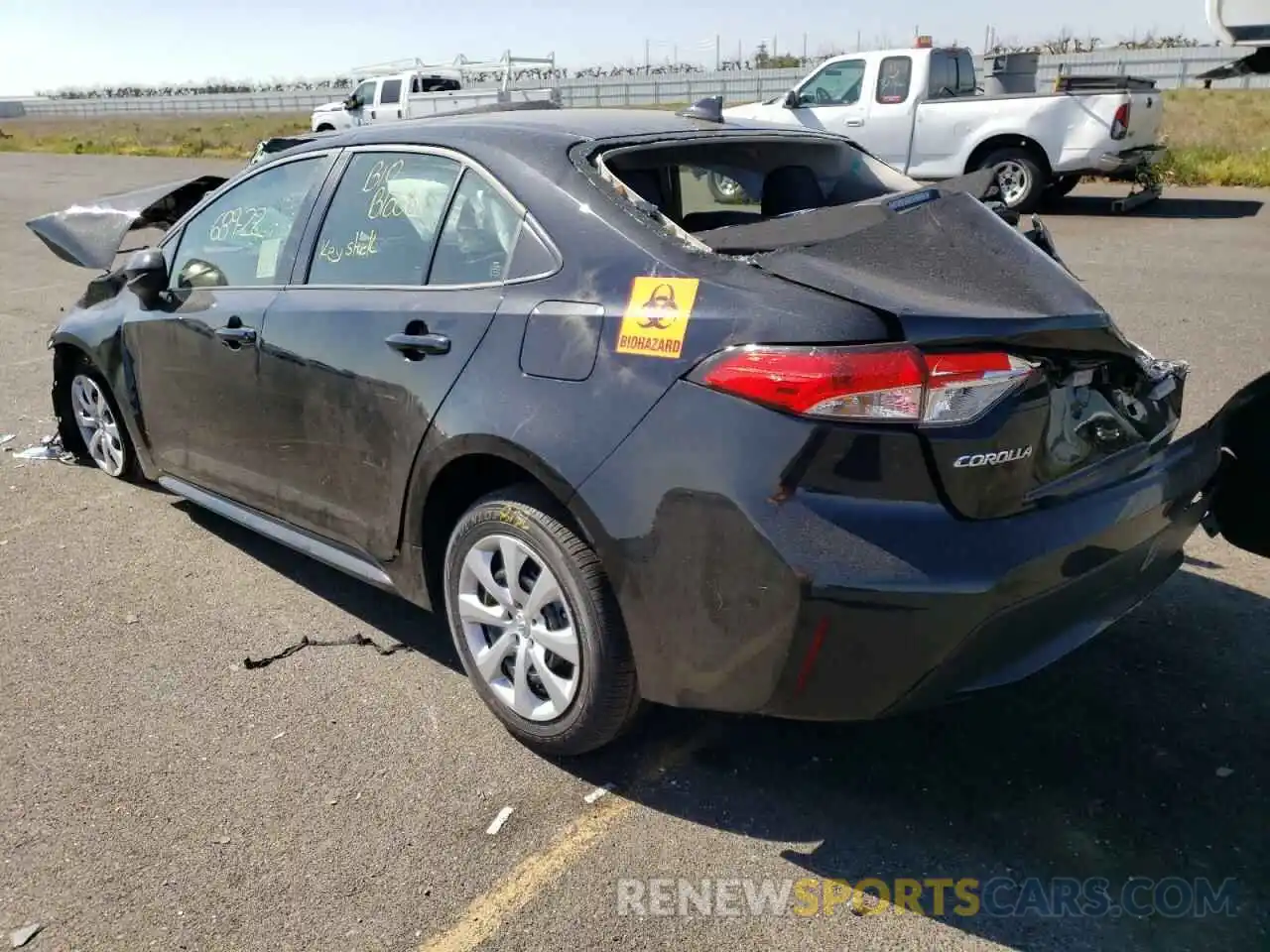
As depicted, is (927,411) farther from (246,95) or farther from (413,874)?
(246,95)

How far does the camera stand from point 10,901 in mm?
2596

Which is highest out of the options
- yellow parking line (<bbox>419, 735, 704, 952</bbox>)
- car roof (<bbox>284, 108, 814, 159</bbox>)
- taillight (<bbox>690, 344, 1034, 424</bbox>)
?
car roof (<bbox>284, 108, 814, 159</bbox>)

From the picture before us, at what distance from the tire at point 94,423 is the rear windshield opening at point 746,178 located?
306 centimetres

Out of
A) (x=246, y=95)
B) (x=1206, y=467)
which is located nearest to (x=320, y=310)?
(x=1206, y=467)

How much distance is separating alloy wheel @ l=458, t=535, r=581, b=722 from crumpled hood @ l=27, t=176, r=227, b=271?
3412 mm

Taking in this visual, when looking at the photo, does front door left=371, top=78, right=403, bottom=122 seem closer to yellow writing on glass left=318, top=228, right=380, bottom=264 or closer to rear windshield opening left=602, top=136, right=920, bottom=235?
yellow writing on glass left=318, top=228, right=380, bottom=264

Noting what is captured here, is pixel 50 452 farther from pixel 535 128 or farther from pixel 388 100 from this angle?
pixel 388 100

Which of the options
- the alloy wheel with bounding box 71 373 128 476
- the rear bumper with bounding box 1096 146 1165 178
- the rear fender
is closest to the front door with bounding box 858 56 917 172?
the rear bumper with bounding box 1096 146 1165 178

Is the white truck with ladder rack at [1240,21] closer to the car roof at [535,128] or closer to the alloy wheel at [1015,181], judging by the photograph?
the car roof at [535,128]

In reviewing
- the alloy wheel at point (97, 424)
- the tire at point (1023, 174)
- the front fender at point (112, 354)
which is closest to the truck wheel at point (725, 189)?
the front fender at point (112, 354)

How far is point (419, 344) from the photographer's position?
3.12 metres

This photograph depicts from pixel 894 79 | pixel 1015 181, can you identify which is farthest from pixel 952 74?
A: pixel 1015 181

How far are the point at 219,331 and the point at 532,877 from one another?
2416 mm

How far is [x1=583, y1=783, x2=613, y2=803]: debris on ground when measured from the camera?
2906 mm
